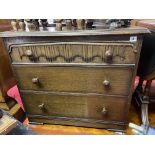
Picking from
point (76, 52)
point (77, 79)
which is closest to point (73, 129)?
point (77, 79)

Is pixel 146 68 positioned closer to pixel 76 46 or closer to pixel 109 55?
pixel 109 55

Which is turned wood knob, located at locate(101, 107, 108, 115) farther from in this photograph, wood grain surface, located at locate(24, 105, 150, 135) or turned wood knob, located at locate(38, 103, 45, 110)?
turned wood knob, located at locate(38, 103, 45, 110)

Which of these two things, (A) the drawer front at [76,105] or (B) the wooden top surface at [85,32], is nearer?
(B) the wooden top surface at [85,32]

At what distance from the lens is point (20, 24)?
3.83ft

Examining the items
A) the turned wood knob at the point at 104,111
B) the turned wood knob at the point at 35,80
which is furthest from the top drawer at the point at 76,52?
the turned wood knob at the point at 104,111

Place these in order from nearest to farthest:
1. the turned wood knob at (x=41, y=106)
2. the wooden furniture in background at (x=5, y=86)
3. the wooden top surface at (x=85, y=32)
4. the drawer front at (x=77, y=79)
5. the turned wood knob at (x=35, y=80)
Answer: the wooden top surface at (x=85, y=32), the drawer front at (x=77, y=79), the turned wood knob at (x=35, y=80), the turned wood knob at (x=41, y=106), the wooden furniture in background at (x=5, y=86)

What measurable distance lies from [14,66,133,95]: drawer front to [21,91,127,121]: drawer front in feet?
0.23

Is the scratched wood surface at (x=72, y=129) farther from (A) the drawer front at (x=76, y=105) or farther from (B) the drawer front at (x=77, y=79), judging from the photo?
(B) the drawer front at (x=77, y=79)

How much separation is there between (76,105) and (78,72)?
1.08 feet

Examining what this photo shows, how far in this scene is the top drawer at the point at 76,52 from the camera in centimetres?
105

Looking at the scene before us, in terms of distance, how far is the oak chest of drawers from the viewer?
1.05 metres

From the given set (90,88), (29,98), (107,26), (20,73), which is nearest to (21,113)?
(29,98)

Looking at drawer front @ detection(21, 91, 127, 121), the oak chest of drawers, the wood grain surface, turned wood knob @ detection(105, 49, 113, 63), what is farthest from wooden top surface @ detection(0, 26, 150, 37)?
the wood grain surface

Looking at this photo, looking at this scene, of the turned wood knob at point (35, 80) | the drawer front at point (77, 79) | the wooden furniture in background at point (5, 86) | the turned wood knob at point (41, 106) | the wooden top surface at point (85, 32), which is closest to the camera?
the wooden top surface at point (85, 32)
